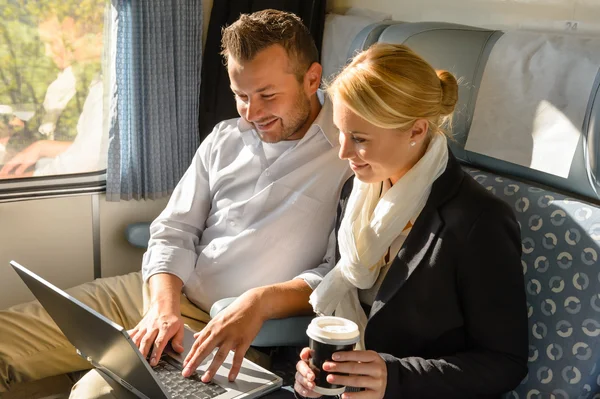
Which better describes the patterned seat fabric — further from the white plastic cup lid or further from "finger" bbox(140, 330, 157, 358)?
"finger" bbox(140, 330, 157, 358)

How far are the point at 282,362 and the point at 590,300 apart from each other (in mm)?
791

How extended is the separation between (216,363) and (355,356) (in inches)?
15.3

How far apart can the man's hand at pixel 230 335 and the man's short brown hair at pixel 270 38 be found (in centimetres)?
65

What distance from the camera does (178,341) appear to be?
5.38 feet

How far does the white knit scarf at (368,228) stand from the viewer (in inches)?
57.3

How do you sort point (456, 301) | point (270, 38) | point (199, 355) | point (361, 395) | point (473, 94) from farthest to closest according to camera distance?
point (270, 38) < point (473, 94) < point (199, 355) < point (456, 301) < point (361, 395)

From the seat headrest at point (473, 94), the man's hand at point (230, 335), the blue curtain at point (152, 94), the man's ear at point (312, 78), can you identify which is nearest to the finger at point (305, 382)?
A: the man's hand at point (230, 335)

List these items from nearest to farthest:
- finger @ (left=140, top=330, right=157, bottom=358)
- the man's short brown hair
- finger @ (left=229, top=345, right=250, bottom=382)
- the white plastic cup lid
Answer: the white plastic cup lid → finger @ (left=229, top=345, right=250, bottom=382) → finger @ (left=140, top=330, right=157, bottom=358) → the man's short brown hair

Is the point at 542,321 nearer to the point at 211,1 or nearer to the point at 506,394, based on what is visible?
the point at 506,394

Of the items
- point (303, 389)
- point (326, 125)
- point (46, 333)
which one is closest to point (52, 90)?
point (46, 333)

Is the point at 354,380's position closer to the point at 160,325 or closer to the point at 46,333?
the point at 160,325

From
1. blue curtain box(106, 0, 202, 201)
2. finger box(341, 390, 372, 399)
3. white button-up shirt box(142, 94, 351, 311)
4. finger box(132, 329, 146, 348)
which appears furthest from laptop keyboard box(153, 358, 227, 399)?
blue curtain box(106, 0, 202, 201)

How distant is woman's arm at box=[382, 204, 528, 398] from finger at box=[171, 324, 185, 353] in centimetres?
53

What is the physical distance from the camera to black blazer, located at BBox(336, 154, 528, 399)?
4.39 ft
